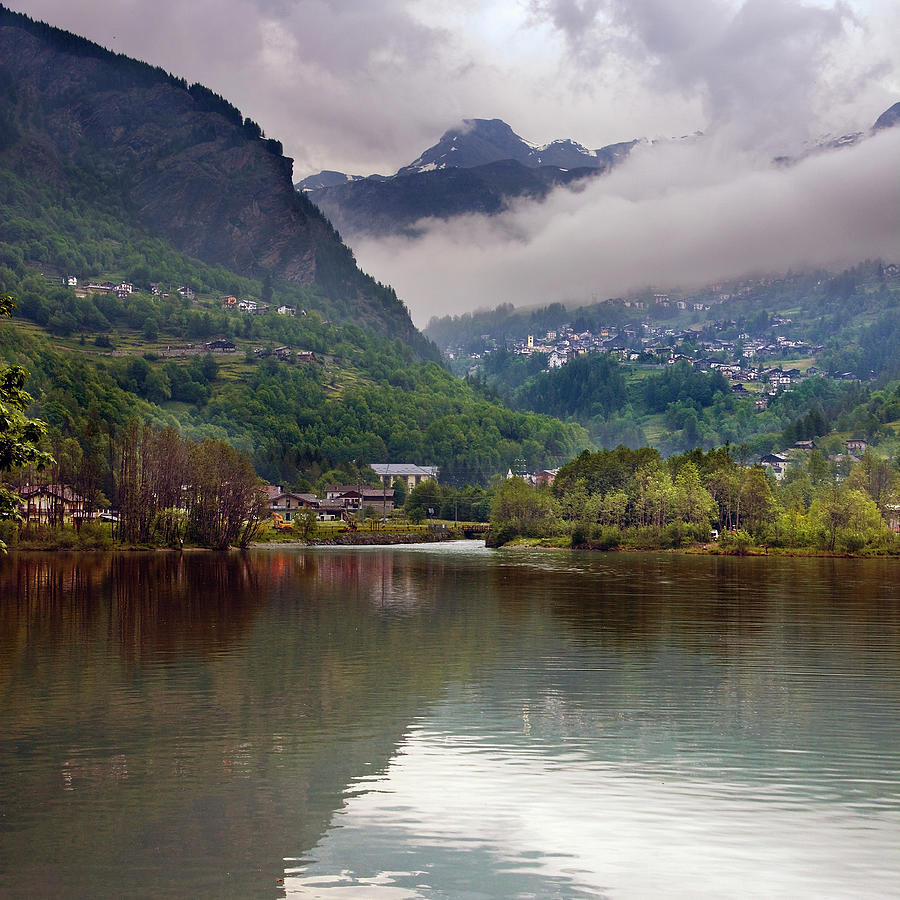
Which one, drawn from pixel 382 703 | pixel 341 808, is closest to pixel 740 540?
pixel 382 703

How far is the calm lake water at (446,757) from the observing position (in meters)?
15.5

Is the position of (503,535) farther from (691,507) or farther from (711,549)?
(711,549)

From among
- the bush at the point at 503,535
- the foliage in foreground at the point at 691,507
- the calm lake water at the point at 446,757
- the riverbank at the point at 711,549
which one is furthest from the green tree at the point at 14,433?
the bush at the point at 503,535

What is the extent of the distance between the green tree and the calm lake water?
5.89 meters

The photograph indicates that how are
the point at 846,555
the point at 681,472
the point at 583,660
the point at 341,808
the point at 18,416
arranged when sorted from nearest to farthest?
the point at 341,808 → the point at 18,416 → the point at 583,660 → the point at 846,555 → the point at 681,472

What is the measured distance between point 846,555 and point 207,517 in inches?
3375

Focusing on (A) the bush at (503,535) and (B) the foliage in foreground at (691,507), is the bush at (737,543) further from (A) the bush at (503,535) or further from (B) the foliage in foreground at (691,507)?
(A) the bush at (503,535)

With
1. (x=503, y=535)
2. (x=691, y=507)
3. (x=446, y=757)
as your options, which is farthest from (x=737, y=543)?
(x=446, y=757)

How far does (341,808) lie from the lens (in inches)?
733

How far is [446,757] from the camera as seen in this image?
73.7 ft

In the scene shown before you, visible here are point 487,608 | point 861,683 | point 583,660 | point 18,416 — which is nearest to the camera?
point 18,416

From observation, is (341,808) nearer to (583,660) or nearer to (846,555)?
(583,660)

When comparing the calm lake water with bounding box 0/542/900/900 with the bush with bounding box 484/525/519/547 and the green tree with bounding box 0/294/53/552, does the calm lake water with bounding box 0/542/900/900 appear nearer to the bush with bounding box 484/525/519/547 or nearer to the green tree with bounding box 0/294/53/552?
the green tree with bounding box 0/294/53/552

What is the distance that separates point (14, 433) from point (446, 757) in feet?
46.5
